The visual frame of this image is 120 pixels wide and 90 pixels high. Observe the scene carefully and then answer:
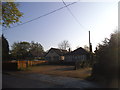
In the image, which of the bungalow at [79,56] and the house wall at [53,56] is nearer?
the bungalow at [79,56]

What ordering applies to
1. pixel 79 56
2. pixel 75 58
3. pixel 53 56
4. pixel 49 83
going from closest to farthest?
1. pixel 49 83
2. pixel 79 56
3. pixel 75 58
4. pixel 53 56

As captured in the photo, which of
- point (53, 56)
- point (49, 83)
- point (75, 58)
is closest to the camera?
point (49, 83)

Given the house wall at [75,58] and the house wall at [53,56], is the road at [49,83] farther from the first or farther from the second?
the house wall at [53,56]

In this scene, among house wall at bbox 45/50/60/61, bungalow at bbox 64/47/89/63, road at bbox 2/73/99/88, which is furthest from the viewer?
house wall at bbox 45/50/60/61

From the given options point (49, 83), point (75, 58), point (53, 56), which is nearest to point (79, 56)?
point (75, 58)

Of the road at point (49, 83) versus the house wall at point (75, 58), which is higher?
the road at point (49, 83)

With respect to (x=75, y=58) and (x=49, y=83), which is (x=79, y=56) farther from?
(x=49, y=83)

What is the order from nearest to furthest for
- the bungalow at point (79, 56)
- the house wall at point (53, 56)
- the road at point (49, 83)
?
the road at point (49, 83)
the bungalow at point (79, 56)
the house wall at point (53, 56)

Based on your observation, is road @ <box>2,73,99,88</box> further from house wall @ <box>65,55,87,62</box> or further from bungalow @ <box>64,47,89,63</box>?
house wall @ <box>65,55,87,62</box>

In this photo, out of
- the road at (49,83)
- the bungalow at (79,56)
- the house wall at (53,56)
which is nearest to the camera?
the road at (49,83)

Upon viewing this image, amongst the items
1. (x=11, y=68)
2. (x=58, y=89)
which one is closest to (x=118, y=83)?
(x=58, y=89)

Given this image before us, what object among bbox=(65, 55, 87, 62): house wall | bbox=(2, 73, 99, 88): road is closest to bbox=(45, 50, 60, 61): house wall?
bbox=(65, 55, 87, 62): house wall

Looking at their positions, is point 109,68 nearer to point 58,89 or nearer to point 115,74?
point 115,74

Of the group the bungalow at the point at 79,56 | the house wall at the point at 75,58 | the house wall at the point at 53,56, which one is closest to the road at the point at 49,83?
the bungalow at the point at 79,56
